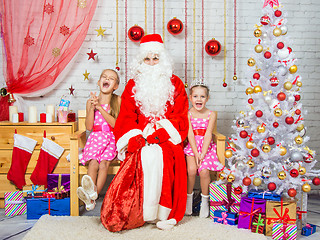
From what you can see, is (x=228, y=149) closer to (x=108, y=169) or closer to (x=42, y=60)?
(x=108, y=169)

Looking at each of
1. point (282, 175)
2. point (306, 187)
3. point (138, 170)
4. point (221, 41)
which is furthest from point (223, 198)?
point (221, 41)

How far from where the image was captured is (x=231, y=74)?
13.4 ft

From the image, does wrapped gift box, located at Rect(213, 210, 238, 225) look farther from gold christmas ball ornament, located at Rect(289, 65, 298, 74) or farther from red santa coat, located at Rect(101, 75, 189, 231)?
gold christmas ball ornament, located at Rect(289, 65, 298, 74)

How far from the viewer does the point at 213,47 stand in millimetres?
3824

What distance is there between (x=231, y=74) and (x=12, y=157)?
8.24 ft

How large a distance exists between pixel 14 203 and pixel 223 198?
75.8 inches

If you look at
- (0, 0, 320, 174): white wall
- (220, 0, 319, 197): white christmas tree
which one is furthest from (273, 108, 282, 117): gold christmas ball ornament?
(0, 0, 320, 174): white wall

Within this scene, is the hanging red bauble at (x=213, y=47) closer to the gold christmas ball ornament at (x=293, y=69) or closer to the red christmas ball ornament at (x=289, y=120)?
the gold christmas ball ornament at (x=293, y=69)

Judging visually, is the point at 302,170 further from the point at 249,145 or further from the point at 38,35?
the point at 38,35

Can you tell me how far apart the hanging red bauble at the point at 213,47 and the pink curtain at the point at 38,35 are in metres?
1.33

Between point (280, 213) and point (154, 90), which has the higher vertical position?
point (154, 90)

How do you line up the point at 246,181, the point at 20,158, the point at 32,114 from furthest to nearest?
the point at 32,114
the point at 20,158
the point at 246,181

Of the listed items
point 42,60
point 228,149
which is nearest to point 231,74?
point 228,149

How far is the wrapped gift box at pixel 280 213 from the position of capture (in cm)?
275
